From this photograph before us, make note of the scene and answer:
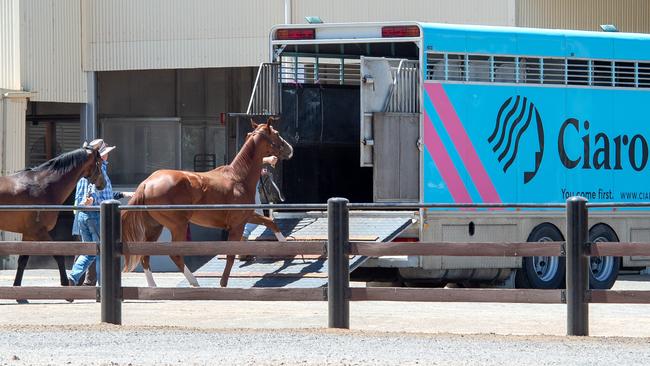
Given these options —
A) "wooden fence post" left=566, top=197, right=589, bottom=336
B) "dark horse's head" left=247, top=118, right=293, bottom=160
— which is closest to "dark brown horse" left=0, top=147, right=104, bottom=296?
"dark horse's head" left=247, top=118, right=293, bottom=160

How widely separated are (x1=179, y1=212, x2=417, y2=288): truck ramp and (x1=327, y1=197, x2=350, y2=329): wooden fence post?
70.1 inches

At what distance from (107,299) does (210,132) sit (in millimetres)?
17759

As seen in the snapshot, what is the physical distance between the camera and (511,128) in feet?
57.5

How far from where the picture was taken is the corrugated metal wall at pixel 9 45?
2603 centimetres

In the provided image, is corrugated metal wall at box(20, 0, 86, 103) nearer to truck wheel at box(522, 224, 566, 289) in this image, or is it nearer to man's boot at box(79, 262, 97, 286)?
man's boot at box(79, 262, 97, 286)

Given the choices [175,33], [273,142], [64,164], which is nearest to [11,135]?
[175,33]

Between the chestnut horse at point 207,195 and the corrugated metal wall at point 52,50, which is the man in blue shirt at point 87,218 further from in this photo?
the corrugated metal wall at point 52,50

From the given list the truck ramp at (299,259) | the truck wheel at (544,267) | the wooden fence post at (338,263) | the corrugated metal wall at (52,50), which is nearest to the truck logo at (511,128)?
the truck wheel at (544,267)

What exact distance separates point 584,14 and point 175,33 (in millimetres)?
8167

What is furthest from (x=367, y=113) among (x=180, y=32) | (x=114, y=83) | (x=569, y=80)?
(x=114, y=83)

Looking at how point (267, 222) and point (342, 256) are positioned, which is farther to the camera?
point (267, 222)

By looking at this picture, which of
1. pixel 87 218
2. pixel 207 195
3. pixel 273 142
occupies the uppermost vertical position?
pixel 273 142

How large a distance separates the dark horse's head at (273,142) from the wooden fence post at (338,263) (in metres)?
4.65

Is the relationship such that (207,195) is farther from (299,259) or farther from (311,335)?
(311,335)
